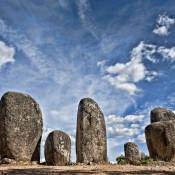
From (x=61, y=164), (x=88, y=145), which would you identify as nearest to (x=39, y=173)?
(x=61, y=164)

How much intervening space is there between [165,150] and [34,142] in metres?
9.28

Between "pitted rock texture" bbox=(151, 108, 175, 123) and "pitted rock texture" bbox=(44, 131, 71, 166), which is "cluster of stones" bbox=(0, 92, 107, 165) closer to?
"pitted rock texture" bbox=(44, 131, 71, 166)

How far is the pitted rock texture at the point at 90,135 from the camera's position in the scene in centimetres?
2558

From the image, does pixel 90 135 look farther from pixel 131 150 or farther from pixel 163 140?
pixel 131 150

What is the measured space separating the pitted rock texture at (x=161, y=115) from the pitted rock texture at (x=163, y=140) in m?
4.80

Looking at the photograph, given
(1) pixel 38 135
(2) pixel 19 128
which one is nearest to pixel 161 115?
(1) pixel 38 135

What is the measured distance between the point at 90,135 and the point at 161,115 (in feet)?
Answer: 35.5

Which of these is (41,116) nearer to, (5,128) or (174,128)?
(5,128)

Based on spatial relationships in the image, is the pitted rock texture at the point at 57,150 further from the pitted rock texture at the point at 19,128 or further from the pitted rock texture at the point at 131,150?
the pitted rock texture at the point at 131,150

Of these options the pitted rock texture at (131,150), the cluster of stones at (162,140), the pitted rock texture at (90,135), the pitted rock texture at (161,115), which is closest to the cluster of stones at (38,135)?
the pitted rock texture at (90,135)

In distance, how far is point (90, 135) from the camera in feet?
84.7

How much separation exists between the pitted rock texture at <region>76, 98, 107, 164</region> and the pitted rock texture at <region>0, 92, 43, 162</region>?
8.48ft

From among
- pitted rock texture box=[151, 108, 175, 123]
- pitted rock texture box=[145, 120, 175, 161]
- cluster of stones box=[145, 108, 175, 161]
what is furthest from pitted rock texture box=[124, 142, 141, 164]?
pitted rock texture box=[145, 120, 175, 161]

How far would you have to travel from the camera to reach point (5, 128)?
25047 mm
